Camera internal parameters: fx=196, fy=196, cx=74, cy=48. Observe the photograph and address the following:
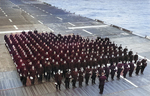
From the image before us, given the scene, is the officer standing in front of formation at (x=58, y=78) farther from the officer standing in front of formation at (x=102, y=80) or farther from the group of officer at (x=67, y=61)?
the officer standing in front of formation at (x=102, y=80)

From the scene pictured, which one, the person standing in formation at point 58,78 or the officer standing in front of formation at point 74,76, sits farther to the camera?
the officer standing in front of formation at point 74,76

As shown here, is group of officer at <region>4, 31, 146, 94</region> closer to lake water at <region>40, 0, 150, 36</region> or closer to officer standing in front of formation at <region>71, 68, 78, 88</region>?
officer standing in front of formation at <region>71, 68, 78, 88</region>

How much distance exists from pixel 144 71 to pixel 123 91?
16.0 ft

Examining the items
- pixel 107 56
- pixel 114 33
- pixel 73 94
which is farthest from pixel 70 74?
pixel 114 33

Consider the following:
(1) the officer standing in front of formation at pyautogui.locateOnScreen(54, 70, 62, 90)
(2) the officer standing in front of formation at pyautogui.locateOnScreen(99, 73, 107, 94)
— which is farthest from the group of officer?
(2) the officer standing in front of formation at pyautogui.locateOnScreen(99, 73, 107, 94)

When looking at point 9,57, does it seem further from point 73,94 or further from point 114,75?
point 114,75

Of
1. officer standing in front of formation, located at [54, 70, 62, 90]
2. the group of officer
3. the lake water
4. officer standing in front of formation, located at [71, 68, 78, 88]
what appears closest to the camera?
officer standing in front of formation, located at [54, 70, 62, 90]

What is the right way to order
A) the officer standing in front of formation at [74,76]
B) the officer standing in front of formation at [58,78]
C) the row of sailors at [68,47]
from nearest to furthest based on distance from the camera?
the officer standing in front of formation at [58,78], the officer standing in front of formation at [74,76], the row of sailors at [68,47]

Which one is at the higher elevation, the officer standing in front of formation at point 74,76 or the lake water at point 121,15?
the lake water at point 121,15

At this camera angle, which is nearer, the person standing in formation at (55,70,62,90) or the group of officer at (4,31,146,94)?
the person standing in formation at (55,70,62,90)

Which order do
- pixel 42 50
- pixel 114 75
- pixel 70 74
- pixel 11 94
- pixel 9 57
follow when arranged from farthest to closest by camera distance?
pixel 9 57 < pixel 42 50 < pixel 114 75 < pixel 70 74 < pixel 11 94

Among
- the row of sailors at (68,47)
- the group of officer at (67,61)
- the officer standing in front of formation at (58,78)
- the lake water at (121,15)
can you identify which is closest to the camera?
the officer standing in front of formation at (58,78)

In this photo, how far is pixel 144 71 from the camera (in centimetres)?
1870

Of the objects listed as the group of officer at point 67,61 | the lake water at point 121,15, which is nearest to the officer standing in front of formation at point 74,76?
the group of officer at point 67,61
